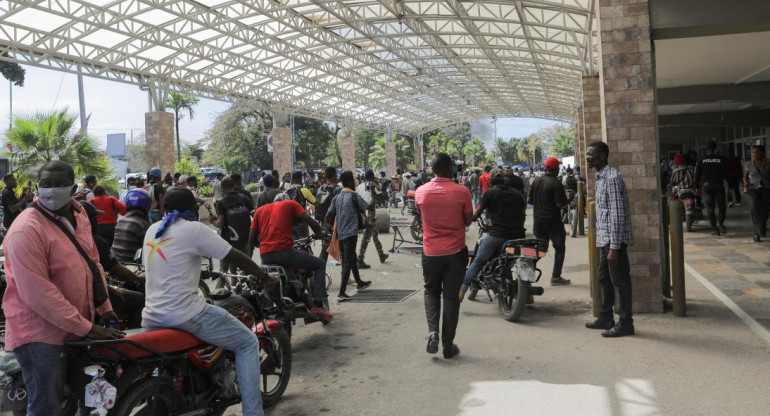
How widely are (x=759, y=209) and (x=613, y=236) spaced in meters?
7.32

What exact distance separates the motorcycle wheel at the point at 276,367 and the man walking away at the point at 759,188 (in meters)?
9.78

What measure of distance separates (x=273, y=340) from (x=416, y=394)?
1.11 m

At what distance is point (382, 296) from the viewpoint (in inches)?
340

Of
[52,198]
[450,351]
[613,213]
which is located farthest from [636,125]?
[52,198]

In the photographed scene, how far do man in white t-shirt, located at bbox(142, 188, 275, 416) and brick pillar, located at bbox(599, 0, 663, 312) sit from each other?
14.8 ft

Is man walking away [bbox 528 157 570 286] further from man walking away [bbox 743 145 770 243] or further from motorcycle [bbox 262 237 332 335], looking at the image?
man walking away [bbox 743 145 770 243]

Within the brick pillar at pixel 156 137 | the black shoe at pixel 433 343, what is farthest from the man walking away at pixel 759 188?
the brick pillar at pixel 156 137

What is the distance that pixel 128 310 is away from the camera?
5055mm

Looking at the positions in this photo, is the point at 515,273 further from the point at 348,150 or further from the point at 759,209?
the point at 348,150

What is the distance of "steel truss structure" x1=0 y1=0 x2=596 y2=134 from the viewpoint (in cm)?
1734

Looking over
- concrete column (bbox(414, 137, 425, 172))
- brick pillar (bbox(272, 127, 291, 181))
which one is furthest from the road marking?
concrete column (bbox(414, 137, 425, 172))

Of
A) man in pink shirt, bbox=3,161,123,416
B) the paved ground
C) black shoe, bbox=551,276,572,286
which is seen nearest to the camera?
man in pink shirt, bbox=3,161,123,416

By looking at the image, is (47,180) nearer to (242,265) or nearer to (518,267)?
(242,265)

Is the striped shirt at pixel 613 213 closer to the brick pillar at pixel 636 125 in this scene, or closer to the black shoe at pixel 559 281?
the brick pillar at pixel 636 125
